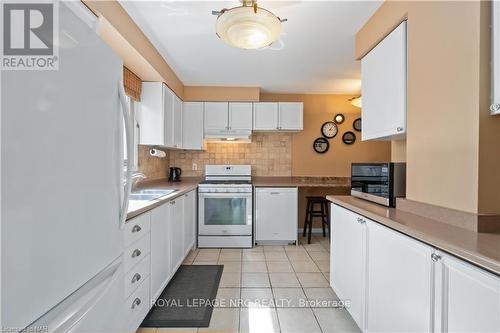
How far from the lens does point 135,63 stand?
241 cm

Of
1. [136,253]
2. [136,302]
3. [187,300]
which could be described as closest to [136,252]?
[136,253]

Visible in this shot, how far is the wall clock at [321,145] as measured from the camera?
4.29 m

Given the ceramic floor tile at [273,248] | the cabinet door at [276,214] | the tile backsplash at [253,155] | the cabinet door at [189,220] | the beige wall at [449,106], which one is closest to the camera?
the beige wall at [449,106]

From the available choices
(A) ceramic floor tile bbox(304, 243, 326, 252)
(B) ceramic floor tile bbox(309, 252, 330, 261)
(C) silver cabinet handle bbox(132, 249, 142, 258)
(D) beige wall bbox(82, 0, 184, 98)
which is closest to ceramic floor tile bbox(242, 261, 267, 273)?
(B) ceramic floor tile bbox(309, 252, 330, 261)

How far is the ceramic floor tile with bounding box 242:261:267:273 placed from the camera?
2748 millimetres

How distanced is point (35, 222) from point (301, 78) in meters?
3.44

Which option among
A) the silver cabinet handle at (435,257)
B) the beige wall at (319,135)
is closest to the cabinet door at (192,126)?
the beige wall at (319,135)

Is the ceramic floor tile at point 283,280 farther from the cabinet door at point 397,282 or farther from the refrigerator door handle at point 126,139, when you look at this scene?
the refrigerator door handle at point 126,139

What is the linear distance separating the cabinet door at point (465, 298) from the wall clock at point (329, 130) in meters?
3.52

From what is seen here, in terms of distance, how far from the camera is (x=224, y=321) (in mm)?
1866

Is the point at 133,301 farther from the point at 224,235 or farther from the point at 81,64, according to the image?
the point at 224,235

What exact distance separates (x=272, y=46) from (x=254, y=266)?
2.37 meters

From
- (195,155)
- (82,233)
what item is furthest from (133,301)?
(195,155)

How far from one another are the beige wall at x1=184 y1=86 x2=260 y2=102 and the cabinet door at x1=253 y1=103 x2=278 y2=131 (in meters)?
0.15
